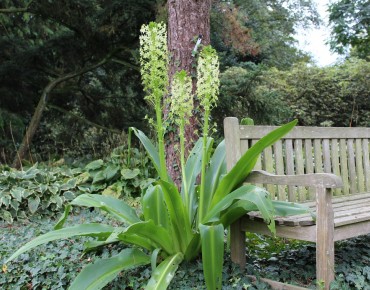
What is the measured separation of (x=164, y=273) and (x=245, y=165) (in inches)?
34.9

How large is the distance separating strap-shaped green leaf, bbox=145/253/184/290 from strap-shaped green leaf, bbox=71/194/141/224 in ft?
1.51

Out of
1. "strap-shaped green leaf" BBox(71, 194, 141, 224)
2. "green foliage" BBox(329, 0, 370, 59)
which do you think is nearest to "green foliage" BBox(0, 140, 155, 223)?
"strap-shaped green leaf" BBox(71, 194, 141, 224)

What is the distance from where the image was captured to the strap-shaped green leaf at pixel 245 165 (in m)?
3.10

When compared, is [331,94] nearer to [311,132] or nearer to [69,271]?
[311,132]

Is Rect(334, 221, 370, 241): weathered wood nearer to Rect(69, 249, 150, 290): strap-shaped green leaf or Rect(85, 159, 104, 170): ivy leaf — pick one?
Rect(69, 249, 150, 290): strap-shaped green leaf

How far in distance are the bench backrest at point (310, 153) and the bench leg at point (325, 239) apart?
75 centimetres

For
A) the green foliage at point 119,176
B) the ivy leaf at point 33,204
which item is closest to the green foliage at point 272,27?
the green foliage at point 119,176

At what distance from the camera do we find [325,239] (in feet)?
9.64

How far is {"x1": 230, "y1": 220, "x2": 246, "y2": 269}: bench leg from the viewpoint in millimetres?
3498

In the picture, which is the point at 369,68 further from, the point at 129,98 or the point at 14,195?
the point at 14,195

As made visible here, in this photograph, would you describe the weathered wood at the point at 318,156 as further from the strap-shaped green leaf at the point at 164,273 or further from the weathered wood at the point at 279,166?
the strap-shaped green leaf at the point at 164,273

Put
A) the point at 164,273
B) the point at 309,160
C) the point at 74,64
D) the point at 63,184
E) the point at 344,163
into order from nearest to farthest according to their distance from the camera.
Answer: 1. the point at 164,273
2. the point at 309,160
3. the point at 344,163
4. the point at 63,184
5. the point at 74,64

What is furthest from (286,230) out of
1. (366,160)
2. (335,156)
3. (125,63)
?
(125,63)

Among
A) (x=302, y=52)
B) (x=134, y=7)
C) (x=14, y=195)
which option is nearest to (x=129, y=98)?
(x=134, y=7)
